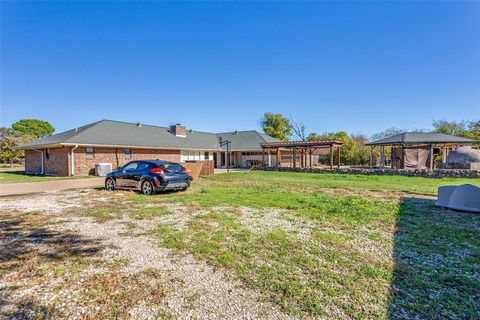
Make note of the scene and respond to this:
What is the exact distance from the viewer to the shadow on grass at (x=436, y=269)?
8.30ft

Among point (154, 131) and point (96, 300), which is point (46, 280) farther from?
point (154, 131)

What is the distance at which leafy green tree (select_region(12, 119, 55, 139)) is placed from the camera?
5943cm

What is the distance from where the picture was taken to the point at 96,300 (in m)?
2.71

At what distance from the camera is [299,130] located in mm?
50688

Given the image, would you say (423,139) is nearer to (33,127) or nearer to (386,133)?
(386,133)

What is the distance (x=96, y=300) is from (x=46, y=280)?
988 mm

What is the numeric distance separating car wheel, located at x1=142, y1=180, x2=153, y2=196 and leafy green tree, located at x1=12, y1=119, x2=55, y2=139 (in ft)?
217

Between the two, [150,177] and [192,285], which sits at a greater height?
[150,177]

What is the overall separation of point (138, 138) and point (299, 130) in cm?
3446

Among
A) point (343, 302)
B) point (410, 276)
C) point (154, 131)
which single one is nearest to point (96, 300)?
point (343, 302)

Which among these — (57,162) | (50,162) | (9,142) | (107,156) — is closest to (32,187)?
(57,162)

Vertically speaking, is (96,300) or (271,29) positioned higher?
(271,29)

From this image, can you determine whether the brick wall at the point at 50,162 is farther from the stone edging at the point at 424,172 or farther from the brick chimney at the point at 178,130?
the stone edging at the point at 424,172

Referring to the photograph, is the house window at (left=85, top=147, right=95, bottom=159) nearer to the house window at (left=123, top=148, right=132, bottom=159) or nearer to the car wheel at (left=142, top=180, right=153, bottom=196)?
the house window at (left=123, top=148, right=132, bottom=159)
